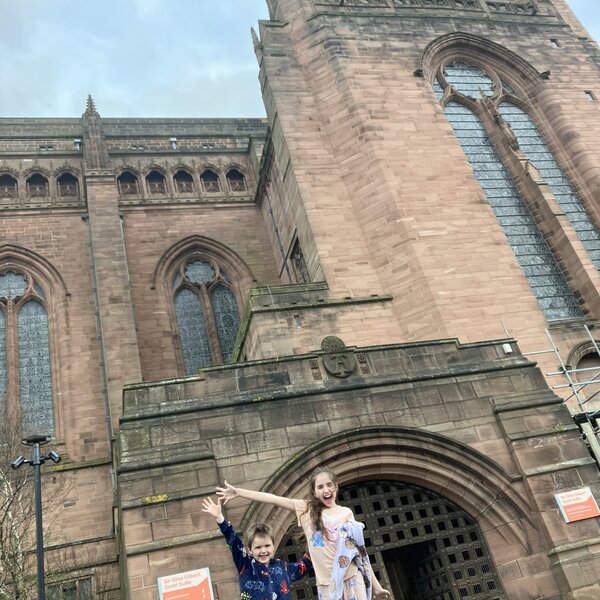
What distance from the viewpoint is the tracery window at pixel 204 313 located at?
2145 centimetres

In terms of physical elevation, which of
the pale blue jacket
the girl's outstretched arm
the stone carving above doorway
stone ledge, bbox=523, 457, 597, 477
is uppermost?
the stone carving above doorway

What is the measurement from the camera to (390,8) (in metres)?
21.8

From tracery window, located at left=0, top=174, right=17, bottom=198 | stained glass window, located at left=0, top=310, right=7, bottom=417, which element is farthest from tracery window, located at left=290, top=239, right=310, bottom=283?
tracery window, located at left=0, top=174, right=17, bottom=198

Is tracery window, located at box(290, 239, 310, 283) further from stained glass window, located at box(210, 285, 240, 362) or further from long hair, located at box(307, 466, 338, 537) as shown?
long hair, located at box(307, 466, 338, 537)

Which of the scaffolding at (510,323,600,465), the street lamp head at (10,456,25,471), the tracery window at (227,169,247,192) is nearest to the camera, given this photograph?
the street lamp head at (10,456,25,471)

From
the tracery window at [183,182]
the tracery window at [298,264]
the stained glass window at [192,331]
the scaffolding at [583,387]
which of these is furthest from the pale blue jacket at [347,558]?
the tracery window at [183,182]

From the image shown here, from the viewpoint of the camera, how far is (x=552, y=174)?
20.4 metres

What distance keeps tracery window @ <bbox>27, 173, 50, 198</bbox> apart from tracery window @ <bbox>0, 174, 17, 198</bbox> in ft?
1.59

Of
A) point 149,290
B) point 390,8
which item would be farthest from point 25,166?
point 390,8

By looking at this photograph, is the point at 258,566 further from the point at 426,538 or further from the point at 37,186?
the point at 37,186

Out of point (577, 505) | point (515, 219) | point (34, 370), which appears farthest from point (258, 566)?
point (34, 370)

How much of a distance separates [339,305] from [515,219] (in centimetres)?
699

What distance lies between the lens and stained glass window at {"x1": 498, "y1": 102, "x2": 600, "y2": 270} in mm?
19078

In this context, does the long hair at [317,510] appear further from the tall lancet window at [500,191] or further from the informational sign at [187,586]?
the tall lancet window at [500,191]
